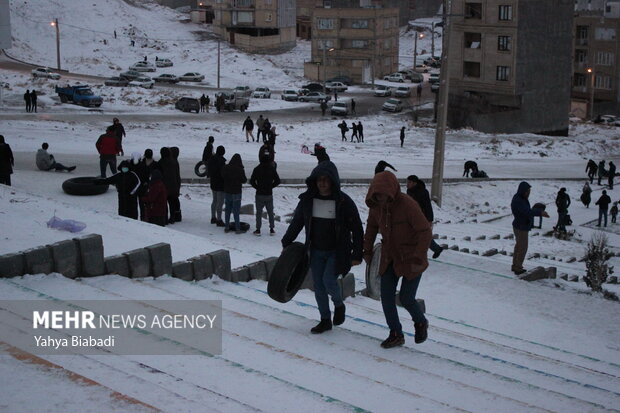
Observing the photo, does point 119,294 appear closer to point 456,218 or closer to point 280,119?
point 456,218

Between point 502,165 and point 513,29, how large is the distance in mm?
20888

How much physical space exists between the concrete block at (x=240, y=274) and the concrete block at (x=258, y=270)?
0.07 metres

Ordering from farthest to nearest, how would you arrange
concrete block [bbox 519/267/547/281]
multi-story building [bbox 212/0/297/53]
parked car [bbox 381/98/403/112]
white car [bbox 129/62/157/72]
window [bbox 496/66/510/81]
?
multi-story building [bbox 212/0/297/53] < white car [bbox 129/62/157/72] < parked car [bbox 381/98/403/112] < window [bbox 496/66/510/81] < concrete block [bbox 519/267/547/281]

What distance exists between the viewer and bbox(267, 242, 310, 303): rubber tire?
26.0 ft

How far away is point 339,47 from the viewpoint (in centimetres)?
7775

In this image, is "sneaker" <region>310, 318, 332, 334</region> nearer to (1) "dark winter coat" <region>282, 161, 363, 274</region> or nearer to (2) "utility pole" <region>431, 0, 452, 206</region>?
(1) "dark winter coat" <region>282, 161, 363, 274</region>

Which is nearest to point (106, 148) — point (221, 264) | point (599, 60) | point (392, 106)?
point (221, 264)

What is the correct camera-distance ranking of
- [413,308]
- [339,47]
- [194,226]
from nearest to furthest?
[413,308] → [194,226] → [339,47]

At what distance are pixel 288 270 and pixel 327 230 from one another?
55 cm

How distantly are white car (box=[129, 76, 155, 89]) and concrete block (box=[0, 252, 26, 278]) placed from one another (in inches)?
2095

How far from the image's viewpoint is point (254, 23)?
84000 mm

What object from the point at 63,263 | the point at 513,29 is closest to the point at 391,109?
the point at 513,29

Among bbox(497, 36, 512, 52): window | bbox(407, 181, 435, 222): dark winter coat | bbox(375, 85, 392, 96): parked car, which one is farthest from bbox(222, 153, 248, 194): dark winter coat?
bbox(375, 85, 392, 96): parked car

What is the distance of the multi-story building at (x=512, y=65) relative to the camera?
54812 mm
